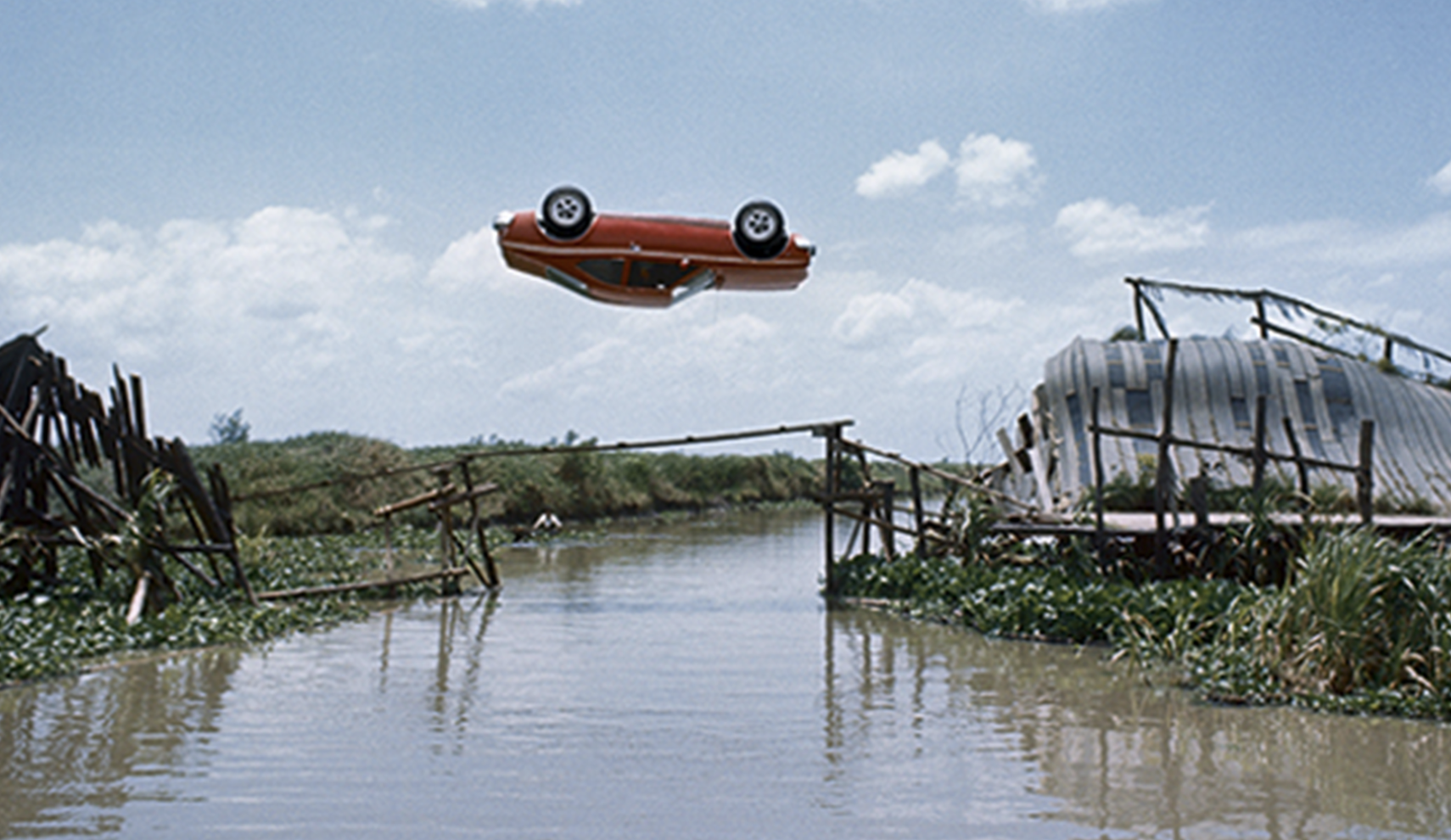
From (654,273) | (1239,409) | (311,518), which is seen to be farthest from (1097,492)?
(311,518)

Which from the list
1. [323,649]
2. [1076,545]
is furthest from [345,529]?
[1076,545]

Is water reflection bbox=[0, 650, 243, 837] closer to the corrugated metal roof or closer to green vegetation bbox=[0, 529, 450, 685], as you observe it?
green vegetation bbox=[0, 529, 450, 685]

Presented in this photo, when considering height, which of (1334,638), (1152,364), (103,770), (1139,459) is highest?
(1152,364)

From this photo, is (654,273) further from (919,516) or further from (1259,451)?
(1259,451)

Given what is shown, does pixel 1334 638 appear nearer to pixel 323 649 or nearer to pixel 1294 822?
pixel 1294 822

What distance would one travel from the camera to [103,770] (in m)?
7.94

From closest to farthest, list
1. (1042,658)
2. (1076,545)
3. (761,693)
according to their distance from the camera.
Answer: (761,693), (1042,658), (1076,545)

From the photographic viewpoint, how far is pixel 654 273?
15891 millimetres

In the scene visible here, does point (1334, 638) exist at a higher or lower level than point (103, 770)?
higher

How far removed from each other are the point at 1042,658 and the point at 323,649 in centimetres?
739

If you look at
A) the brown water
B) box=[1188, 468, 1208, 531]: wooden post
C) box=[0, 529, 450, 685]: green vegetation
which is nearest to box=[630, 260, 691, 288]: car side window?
the brown water

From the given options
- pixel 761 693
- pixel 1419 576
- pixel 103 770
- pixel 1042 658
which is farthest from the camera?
pixel 1042 658

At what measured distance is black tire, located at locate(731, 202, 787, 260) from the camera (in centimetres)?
1595

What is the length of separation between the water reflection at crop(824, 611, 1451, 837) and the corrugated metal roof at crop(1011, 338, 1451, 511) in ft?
27.1
